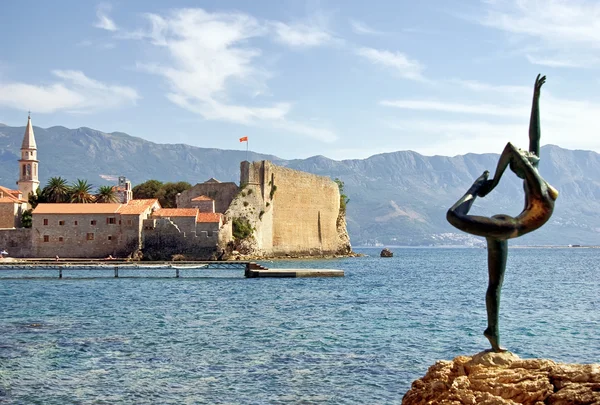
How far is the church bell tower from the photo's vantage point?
73562 millimetres

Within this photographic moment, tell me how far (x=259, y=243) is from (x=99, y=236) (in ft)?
47.2

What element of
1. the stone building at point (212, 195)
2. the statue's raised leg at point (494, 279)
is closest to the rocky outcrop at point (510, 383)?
the statue's raised leg at point (494, 279)

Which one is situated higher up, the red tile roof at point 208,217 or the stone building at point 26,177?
the stone building at point 26,177

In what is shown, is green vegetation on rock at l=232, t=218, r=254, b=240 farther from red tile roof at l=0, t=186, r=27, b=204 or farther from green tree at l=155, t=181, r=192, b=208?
red tile roof at l=0, t=186, r=27, b=204

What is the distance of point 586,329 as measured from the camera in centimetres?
2045

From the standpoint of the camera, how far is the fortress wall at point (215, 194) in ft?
225

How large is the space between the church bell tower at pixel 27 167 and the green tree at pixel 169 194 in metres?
12.0

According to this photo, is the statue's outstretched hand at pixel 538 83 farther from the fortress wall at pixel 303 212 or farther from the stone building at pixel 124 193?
the stone building at pixel 124 193

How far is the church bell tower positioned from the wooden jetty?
18.3 m

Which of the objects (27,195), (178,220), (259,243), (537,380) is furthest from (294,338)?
(27,195)

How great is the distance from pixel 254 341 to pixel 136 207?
45.4m

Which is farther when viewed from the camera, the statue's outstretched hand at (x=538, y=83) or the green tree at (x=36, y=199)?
the green tree at (x=36, y=199)

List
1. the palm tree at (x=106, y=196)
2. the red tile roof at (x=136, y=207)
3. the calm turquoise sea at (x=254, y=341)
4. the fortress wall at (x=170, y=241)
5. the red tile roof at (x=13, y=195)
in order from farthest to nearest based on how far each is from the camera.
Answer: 1. the palm tree at (x=106, y=196)
2. the red tile roof at (x=13, y=195)
3. the red tile roof at (x=136, y=207)
4. the fortress wall at (x=170, y=241)
5. the calm turquoise sea at (x=254, y=341)

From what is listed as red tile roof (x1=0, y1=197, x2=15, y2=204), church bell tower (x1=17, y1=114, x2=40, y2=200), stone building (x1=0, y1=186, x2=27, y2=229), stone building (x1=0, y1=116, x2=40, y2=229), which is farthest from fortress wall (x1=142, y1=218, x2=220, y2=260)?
church bell tower (x1=17, y1=114, x2=40, y2=200)
